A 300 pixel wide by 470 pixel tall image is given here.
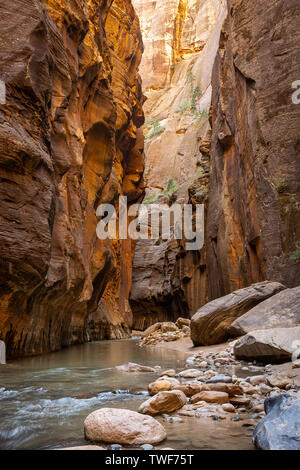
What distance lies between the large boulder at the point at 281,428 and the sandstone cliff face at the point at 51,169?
621 centimetres

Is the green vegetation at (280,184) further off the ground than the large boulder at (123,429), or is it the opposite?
the green vegetation at (280,184)

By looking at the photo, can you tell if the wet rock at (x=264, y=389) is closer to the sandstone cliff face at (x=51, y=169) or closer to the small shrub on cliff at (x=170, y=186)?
the sandstone cliff face at (x=51, y=169)

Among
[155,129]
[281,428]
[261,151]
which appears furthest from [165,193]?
[281,428]

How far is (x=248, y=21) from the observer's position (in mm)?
17062

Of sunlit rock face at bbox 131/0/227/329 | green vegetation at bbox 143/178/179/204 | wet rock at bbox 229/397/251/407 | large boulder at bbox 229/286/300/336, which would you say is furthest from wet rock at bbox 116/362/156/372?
green vegetation at bbox 143/178/179/204

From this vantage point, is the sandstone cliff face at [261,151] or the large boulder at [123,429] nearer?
the large boulder at [123,429]

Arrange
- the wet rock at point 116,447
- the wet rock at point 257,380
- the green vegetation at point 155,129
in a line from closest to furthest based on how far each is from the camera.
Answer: the wet rock at point 116,447 < the wet rock at point 257,380 < the green vegetation at point 155,129

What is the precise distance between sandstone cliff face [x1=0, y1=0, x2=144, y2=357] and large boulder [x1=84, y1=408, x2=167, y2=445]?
17.6 feet

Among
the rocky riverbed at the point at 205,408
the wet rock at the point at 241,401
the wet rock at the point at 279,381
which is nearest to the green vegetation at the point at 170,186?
the rocky riverbed at the point at 205,408

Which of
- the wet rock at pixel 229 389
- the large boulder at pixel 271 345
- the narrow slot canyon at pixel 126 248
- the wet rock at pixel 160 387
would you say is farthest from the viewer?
the large boulder at pixel 271 345

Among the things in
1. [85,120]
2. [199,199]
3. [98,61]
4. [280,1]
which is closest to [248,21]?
[280,1]

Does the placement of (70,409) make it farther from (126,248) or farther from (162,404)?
(126,248)

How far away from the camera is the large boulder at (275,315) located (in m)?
8.24

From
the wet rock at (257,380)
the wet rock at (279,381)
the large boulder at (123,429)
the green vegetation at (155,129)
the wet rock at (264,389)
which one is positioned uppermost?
the green vegetation at (155,129)
